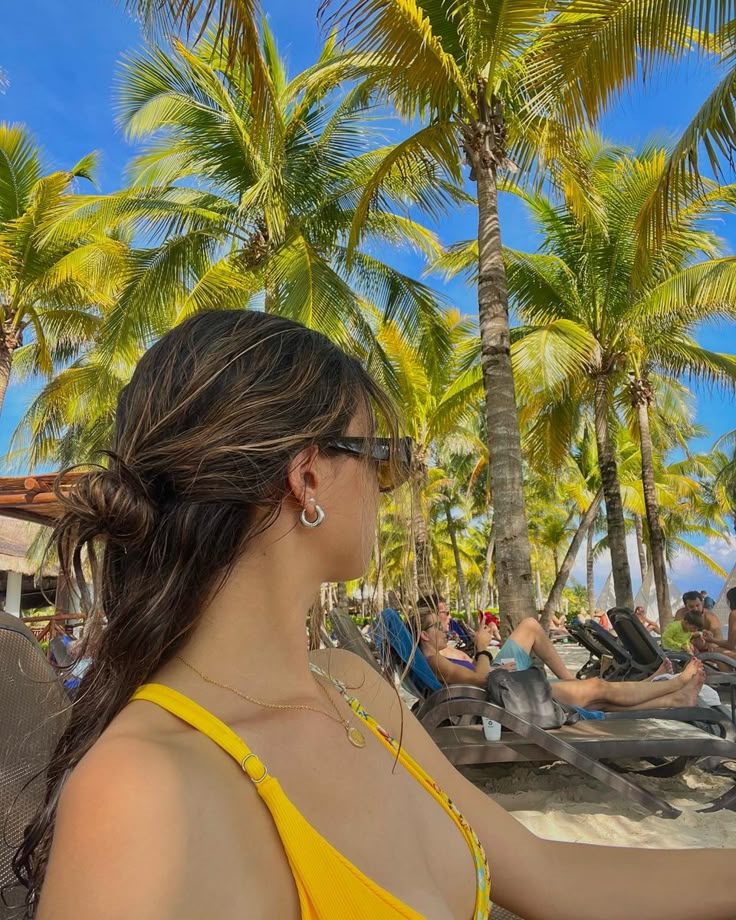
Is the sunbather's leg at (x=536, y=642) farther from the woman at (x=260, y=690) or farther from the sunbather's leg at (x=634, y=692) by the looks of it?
the woman at (x=260, y=690)

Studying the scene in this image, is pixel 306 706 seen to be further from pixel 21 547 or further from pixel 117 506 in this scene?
pixel 21 547

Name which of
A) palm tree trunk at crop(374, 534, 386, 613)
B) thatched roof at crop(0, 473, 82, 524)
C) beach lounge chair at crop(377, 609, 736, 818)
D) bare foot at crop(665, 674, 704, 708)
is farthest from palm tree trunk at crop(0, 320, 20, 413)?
palm tree trunk at crop(374, 534, 386, 613)

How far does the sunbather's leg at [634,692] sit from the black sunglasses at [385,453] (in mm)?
4063

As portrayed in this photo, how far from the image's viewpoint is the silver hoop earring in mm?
939

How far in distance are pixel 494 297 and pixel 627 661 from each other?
411 cm

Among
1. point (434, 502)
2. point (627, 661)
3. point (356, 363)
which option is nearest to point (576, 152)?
point (627, 661)

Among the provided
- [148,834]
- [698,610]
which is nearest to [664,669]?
[698,610]

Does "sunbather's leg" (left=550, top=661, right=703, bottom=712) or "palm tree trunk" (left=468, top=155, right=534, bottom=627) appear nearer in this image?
"sunbather's leg" (left=550, top=661, right=703, bottom=712)

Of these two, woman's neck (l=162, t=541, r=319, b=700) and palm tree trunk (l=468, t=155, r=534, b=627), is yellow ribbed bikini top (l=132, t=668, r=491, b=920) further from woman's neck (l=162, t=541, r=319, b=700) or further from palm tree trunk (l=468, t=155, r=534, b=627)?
palm tree trunk (l=468, t=155, r=534, b=627)

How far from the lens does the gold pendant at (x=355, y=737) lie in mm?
980

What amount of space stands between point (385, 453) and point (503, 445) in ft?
20.2

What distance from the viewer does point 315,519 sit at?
947mm

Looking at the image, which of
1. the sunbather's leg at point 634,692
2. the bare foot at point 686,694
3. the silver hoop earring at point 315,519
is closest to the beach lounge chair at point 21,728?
the silver hoop earring at point 315,519

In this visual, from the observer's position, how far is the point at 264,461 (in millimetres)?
891
